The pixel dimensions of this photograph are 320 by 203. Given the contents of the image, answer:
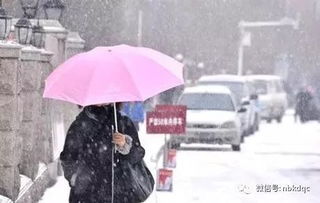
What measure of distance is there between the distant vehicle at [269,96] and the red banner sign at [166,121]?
60.5 feet

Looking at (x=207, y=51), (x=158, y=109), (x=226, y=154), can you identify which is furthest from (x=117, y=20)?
(x=207, y=51)

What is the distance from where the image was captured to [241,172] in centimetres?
1484

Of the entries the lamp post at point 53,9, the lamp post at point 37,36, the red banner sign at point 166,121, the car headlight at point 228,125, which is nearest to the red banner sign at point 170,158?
the red banner sign at point 166,121

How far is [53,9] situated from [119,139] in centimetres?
717

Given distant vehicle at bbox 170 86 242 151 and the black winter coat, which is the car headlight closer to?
distant vehicle at bbox 170 86 242 151

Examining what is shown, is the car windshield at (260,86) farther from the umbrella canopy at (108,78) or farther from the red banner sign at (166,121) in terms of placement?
the umbrella canopy at (108,78)

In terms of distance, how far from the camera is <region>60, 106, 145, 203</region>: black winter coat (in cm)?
524

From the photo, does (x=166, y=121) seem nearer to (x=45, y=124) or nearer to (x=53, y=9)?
(x=53, y=9)

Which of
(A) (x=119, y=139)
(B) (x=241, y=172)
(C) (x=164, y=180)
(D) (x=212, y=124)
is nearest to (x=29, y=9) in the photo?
(C) (x=164, y=180)

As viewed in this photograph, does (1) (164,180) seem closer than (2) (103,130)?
No

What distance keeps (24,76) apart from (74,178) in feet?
12.8

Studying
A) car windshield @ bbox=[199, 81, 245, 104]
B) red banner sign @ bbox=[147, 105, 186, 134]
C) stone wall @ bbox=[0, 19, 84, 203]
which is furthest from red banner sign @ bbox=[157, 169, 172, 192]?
car windshield @ bbox=[199, 81, 245, 104]

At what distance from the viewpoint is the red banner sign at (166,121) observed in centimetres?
1261

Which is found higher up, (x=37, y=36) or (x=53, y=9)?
(x=53, y=9)
